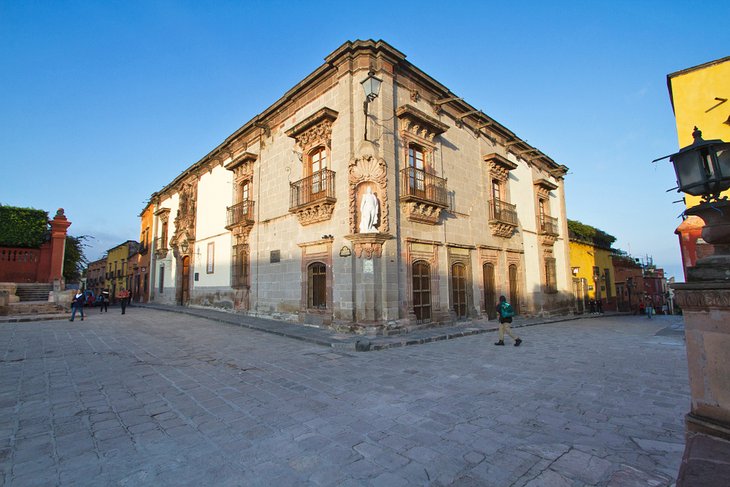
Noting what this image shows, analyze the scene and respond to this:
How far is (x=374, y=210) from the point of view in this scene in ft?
33.4

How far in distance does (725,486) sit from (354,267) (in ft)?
29.3

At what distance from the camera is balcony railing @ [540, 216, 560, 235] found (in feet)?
60.8

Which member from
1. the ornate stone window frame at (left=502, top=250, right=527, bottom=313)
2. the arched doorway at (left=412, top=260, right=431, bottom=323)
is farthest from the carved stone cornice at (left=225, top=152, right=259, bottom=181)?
the ornate stone window frame at (left=502, top=250, right=527, bottom=313)

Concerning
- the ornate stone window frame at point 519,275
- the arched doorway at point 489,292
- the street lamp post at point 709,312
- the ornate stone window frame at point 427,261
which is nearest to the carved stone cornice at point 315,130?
the ornate stone window frame at point 427,261

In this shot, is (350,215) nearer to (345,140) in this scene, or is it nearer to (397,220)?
(397,220)

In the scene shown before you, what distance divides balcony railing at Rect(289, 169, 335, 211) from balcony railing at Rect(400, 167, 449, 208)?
2.38m

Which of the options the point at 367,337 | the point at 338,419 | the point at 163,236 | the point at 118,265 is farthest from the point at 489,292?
the point at 118,265

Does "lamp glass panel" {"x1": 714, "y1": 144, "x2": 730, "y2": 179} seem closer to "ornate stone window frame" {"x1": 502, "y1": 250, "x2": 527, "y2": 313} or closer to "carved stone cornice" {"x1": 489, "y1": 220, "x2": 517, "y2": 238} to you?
"carved stone cornice" {"x1": 489, "y1": 220, "x2": 517, "y2": 238}

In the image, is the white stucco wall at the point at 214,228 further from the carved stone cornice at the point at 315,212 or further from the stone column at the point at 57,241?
the stone column at the point at 57,241

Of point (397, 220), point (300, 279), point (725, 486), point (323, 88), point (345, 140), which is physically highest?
point (323, 88)

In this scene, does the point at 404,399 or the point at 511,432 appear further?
the point at 404,399

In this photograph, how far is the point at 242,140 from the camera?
17.2m

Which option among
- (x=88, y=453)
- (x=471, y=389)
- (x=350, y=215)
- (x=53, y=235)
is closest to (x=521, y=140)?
(x=350, y=215)

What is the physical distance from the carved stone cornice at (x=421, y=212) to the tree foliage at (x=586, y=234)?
48.9 feet
